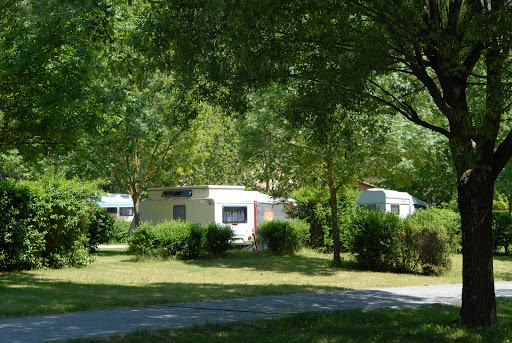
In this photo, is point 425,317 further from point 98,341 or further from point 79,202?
point 79,202

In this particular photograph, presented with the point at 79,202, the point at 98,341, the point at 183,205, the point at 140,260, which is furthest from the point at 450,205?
the point at 98,341

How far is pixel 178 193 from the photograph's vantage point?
21172mm

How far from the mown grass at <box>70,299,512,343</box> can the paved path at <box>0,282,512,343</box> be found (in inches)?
18.1

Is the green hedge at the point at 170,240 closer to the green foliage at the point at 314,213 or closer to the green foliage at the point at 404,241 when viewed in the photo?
the green foliage at the point at 314,213

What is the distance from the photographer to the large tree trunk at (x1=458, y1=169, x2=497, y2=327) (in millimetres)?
6768

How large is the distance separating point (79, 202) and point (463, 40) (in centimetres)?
1104

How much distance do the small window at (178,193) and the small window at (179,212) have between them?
1.44 feet

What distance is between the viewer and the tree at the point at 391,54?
20.8ft

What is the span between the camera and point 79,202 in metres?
14.6

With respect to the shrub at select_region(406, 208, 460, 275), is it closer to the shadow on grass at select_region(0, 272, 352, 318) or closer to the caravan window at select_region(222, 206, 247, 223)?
the shadow on grass at select_region(0, 272, 352, 318)

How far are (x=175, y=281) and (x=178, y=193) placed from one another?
9.07 m

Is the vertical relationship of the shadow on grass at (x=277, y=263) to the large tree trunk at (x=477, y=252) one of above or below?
below

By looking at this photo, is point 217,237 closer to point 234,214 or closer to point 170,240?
point 170,240

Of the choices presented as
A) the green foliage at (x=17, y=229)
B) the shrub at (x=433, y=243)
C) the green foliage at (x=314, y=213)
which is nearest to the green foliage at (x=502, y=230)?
the green foliage at (x=314, y=213)
